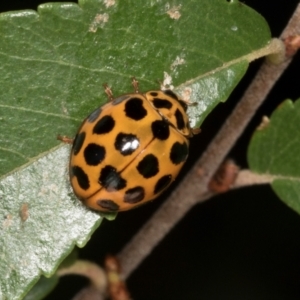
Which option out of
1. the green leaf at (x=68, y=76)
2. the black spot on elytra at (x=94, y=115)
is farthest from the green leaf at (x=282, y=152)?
the black spot on elytra at (x=94, y=115)

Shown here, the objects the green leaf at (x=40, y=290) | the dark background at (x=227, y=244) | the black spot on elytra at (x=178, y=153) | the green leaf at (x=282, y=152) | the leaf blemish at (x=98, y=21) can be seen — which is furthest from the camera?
the dark background at (x=227, y=244)

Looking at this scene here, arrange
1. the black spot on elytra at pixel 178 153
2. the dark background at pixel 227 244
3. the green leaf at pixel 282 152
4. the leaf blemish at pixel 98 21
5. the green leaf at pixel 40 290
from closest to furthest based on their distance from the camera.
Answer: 1. the leaf blemish at pixel 98 21
2. the black spot on elytra at pixel 178 153
3. the green leaf at pixel 282 152
4. the green leaf at pixel 40 290
5. the dark background at pixel 227 244

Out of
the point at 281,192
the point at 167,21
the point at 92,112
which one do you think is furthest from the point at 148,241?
the point at 167,21

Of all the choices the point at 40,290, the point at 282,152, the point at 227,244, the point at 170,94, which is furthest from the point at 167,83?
the point at 227,244

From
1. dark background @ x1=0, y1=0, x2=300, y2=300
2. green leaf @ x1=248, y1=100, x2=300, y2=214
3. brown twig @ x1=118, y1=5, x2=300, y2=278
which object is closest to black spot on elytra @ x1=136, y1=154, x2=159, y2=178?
brown twig @ x1=118, y1=5, x2=300, y2=278

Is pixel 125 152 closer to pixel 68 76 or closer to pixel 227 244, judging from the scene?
pixel 68 76

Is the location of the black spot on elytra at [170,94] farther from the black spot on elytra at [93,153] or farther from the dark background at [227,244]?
the dark background at [227,244]
